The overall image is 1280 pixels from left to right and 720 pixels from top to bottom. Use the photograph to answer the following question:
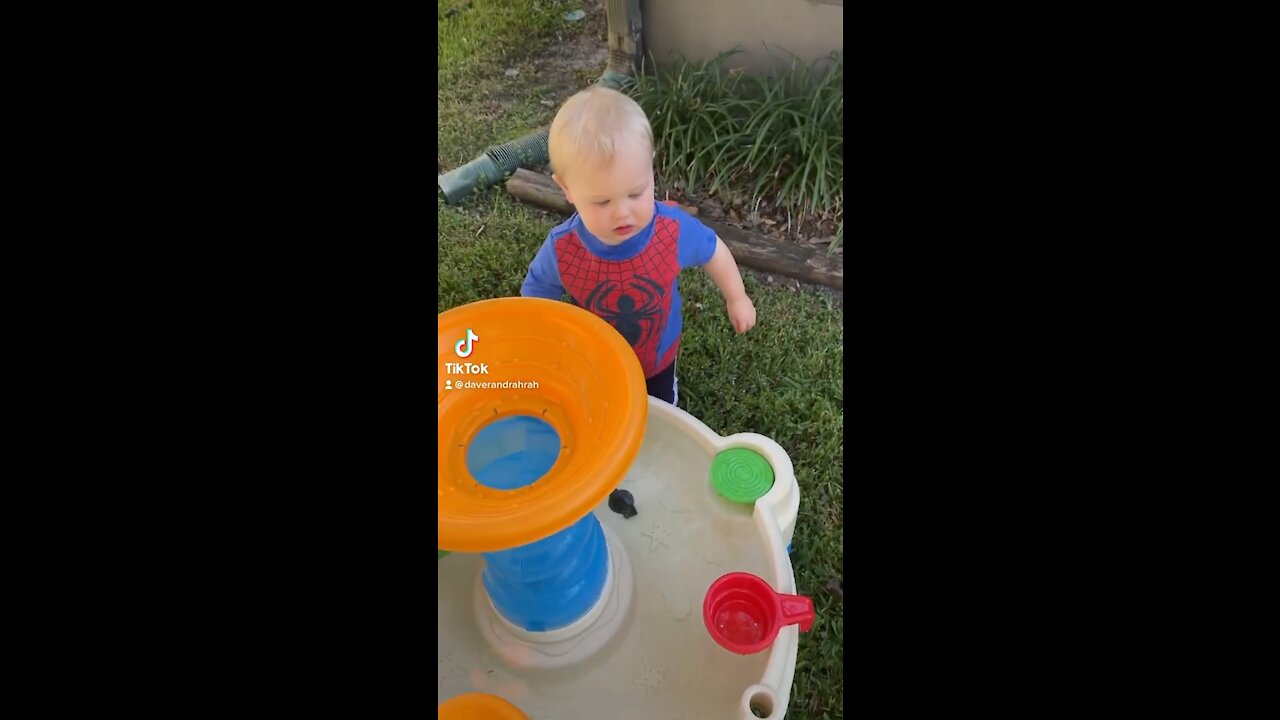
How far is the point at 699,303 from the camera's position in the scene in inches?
48.9

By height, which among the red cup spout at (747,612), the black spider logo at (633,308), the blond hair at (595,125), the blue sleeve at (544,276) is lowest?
the red cup spout at (747,612)

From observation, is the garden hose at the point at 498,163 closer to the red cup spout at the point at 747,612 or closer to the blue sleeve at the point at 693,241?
the blue sleeve at the point at 693,241

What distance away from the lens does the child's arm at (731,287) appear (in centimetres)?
114

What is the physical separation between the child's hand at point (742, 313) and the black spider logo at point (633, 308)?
0.13 m

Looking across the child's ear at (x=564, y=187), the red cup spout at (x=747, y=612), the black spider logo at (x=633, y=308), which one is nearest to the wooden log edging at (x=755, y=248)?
the child's ear at (x=564, y=187)

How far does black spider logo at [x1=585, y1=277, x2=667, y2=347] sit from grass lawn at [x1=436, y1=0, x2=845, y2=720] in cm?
10

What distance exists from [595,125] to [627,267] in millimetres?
205

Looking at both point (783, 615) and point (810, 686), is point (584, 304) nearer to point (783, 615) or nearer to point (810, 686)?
point (783, 615)

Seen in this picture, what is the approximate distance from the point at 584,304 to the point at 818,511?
1.52 feet

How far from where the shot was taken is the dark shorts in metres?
1.23

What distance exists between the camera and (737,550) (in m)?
1.10

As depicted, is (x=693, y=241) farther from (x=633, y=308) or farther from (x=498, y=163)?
(x=498, y=163)

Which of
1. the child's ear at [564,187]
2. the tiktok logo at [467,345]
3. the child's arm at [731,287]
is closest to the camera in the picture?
the tiktok logo at [467,345]

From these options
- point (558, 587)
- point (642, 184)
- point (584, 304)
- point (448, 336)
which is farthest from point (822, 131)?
point (558, 587)
